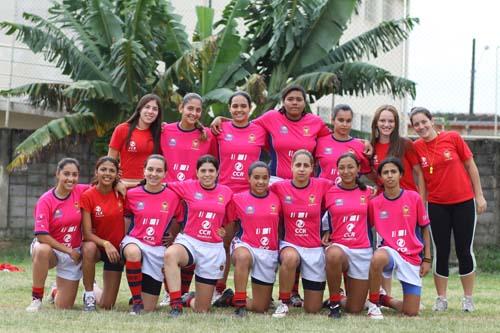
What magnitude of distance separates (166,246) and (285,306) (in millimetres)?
1142

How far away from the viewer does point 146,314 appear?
761cm

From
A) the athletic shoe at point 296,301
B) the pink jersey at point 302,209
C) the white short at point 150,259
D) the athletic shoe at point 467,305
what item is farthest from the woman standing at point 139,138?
the athletic shoe at point 467,305

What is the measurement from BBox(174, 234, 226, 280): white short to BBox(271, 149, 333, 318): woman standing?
22.0 inches

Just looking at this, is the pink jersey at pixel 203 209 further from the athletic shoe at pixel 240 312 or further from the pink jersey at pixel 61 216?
the pink jersey at pixel 61 216

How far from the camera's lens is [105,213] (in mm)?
8000

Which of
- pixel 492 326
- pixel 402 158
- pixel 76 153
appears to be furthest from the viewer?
pixel 76 153

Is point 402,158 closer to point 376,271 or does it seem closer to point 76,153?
point 376,271

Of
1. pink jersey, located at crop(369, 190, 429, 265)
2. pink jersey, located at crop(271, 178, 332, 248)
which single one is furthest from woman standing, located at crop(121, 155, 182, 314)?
pink jersey, located at crop(369, 190, 429, 265)

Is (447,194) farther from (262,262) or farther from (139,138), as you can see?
(139,138)

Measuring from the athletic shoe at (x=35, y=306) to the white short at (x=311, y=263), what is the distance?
210 cm

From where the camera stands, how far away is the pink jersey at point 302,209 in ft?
26.3

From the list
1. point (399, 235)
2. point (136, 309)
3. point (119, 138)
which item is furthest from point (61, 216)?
point (399, 235)

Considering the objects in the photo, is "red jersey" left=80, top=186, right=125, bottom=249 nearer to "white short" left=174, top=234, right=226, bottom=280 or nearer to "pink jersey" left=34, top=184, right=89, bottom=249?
→ "pink jersey" left=34, top=184, right=89, bottom=249

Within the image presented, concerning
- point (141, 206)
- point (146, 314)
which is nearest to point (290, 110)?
point (141, 206)
